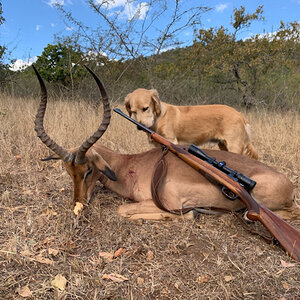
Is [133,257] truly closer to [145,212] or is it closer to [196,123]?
[145,212]

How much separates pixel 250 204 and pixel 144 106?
3.09 meters

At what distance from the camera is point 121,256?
279cm

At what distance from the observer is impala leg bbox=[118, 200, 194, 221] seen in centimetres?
357

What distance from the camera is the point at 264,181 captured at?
3.58 meters

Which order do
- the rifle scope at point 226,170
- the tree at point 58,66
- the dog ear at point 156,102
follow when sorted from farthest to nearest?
1. the tree at point 58,66
2. the dog ear at point 156,102
3. the rifle scope at point 226,170

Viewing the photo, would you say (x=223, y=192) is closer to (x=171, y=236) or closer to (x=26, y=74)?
(x=171, y=236)

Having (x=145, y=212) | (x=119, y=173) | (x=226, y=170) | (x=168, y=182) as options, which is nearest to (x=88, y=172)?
(x=119, y=173)

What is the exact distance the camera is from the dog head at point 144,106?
18.0ft

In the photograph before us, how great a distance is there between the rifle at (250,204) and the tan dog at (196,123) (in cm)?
177

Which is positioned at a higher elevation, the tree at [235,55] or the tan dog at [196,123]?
the tree at [235,55]

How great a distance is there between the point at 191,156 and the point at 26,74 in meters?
15.3

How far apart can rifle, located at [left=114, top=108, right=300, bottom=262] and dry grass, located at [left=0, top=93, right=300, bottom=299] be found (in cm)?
20

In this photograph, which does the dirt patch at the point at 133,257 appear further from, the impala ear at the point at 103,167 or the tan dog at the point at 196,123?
the tan dog at the point at 196,123

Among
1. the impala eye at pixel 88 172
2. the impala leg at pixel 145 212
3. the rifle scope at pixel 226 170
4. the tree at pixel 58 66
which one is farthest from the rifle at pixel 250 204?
the tree at pixel 58 66
